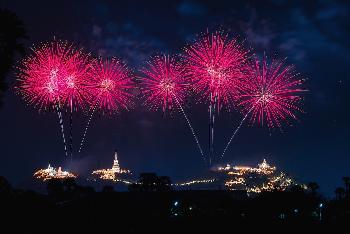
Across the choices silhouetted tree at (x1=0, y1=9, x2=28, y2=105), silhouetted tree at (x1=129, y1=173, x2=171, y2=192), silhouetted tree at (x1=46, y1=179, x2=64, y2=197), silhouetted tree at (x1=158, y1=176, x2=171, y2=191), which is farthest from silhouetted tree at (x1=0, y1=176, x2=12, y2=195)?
silhouetted tree at (x1=158, y1=176, x2=171, y2=191)

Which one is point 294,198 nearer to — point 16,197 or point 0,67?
point 16,197

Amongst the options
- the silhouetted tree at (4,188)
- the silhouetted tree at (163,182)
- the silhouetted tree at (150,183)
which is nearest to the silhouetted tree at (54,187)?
the silhouetted tree at (150,183)

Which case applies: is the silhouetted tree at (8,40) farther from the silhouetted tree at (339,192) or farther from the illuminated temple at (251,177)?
the illuminated temple at (251,177)

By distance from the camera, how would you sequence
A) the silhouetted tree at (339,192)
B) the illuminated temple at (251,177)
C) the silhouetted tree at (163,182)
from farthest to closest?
the illuminated temple at (251,177)
the silhouetted tree at (163,182)
the silhouetted tree at (339,192)

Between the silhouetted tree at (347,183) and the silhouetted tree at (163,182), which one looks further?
the silhouetted tree at (163,182)

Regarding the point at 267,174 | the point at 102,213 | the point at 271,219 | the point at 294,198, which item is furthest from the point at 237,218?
the point at 267,174

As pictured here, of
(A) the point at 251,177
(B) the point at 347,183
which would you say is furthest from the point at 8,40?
(A) the point at 251,177

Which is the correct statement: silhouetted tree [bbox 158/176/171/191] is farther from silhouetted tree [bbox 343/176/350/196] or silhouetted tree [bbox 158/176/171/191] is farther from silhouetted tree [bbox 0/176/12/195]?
silhouetted tree [bbox 0/176/12/195]

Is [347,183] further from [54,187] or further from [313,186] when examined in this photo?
[54,187]

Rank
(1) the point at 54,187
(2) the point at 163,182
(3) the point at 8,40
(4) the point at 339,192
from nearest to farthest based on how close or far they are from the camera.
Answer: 1. (3) the point at 8,40
2. (1) the point at 54,187
3. (4) the point at 339,192
4. (2) the point at 163,182
